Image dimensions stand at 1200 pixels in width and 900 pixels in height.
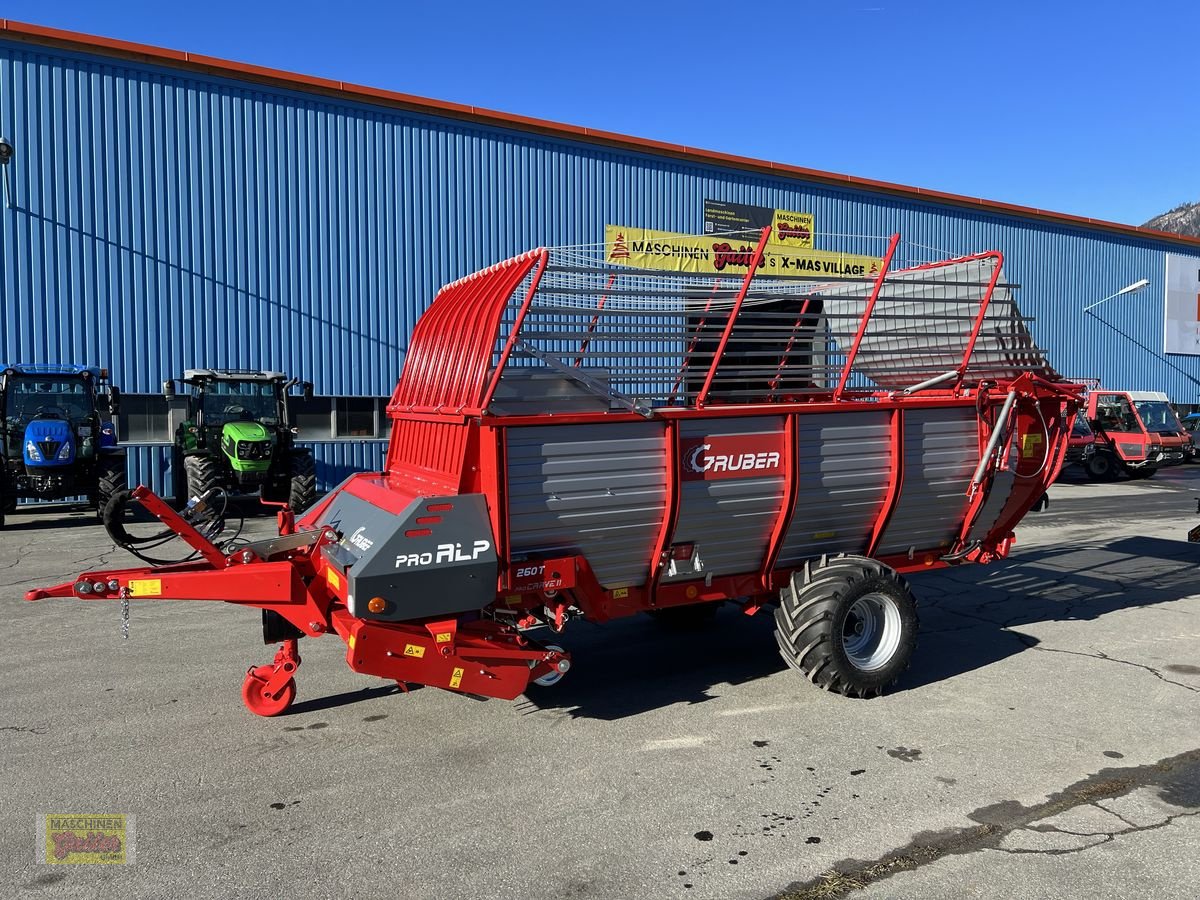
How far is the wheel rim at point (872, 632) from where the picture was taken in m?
5.74

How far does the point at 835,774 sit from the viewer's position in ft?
14.6

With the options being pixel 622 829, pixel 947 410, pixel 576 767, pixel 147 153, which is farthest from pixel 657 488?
pixel 147 153

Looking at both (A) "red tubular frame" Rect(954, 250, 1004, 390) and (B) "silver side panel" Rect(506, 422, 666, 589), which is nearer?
(B) "silver side panel" Rect(506, 422, 666, 589)

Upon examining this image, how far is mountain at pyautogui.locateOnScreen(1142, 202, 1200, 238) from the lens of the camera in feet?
370

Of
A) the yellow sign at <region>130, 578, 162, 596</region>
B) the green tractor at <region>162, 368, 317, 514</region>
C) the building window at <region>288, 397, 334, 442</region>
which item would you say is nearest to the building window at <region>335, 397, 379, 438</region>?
the building window at <region>288, 397, 334, 442</region>

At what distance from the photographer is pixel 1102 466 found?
2211 cm

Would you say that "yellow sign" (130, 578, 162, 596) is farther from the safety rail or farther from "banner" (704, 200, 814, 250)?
"banner" (704, 200, 814, 250)

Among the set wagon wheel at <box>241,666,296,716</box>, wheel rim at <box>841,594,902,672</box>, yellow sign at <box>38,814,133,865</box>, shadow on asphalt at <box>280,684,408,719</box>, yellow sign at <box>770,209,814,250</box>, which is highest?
yellow sign at <box>770,209,814,250</box>

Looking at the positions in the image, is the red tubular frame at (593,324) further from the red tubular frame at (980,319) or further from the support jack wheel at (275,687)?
the red tubular frame at (980,319)

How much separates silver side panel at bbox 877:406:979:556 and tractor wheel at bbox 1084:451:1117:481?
18.5m

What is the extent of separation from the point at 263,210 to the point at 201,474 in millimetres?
6175

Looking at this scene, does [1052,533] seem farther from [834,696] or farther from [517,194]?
[517,194]

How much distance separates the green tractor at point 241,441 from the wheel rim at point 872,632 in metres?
9.75

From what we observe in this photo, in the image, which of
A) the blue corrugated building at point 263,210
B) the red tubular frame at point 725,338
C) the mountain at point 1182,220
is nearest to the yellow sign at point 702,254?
the blue corrugated building at point 263,210
